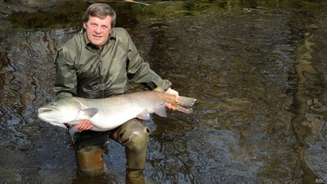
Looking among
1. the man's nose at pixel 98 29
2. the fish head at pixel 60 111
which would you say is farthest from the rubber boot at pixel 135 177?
the man's nose at pixel 98 29

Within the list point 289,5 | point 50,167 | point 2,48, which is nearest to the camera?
point 50,167

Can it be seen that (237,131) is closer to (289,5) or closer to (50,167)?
(50,167)

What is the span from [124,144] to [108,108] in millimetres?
414

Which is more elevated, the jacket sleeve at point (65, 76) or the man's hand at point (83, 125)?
the jacket sleeve at point (65, 76)

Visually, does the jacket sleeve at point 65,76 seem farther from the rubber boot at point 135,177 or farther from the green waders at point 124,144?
the rubber boot at point 135,177

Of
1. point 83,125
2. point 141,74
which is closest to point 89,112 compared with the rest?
point 83,125

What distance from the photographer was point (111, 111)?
4.77m

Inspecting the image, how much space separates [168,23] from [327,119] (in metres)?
5.70

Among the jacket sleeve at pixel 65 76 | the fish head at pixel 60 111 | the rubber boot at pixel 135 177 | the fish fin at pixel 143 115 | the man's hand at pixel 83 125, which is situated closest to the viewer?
the fish head at pixel 60 111

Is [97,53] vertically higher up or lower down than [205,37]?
higher up

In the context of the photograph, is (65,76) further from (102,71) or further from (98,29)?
(98,29)

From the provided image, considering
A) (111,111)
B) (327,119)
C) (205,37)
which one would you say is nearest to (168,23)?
(205,37)

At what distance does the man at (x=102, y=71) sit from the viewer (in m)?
4.77

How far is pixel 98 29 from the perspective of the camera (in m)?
4.74
